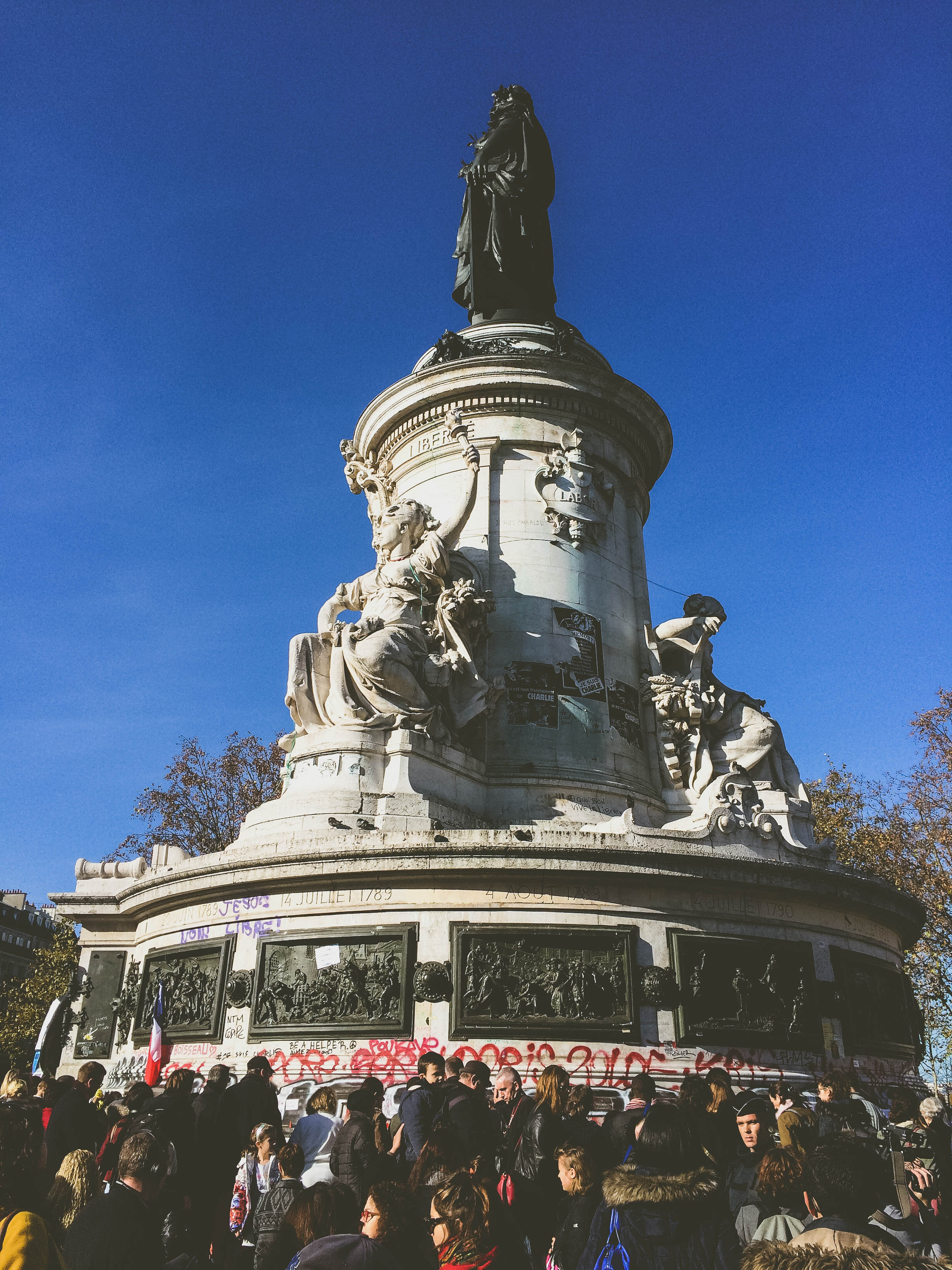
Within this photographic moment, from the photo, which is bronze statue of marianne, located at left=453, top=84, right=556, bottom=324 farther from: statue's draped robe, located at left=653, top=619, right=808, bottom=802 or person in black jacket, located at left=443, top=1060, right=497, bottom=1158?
person in black jacket, located at left=443, top=1060, right=497, bottom=1158

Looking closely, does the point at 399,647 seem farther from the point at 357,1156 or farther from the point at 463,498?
the point at 357,1156

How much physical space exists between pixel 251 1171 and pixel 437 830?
565 cm

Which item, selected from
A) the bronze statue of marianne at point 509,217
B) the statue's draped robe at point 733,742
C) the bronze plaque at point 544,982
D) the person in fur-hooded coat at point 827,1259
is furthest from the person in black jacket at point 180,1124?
the bronze statue of marianne at point 509,217

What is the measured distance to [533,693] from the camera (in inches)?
647

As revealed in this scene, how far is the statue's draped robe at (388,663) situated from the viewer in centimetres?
1461

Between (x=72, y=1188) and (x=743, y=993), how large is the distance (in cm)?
935

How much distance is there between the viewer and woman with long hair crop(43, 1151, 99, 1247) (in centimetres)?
463

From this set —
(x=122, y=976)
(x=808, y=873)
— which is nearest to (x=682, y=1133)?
(x=808, y=873)

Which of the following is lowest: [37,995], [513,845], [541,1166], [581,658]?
[541,1166]

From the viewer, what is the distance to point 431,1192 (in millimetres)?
4922

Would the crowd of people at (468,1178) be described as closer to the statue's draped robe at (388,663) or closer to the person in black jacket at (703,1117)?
the person in black jacket at (703,1117)

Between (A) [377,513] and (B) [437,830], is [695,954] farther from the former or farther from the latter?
(A) [377,513]

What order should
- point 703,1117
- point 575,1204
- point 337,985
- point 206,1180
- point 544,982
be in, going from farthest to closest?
point 337,985 → point 544,982 → point 206,1180 → point 703,1117 → point 575,1204

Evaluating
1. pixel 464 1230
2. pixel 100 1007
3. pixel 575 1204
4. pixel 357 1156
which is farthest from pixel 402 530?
pixel 464 1230
